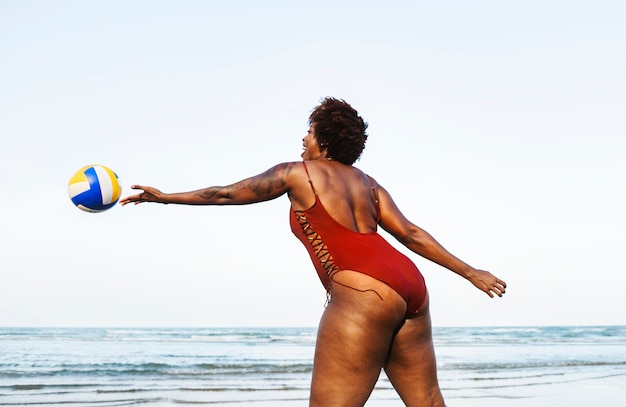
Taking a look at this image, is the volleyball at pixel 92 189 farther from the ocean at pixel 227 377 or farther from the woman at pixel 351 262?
the ocean at pixel 227 377

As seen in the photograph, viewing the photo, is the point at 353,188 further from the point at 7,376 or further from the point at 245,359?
the point at 245,359

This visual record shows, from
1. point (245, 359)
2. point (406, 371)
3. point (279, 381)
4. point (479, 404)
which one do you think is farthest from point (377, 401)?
→ point (245, 359)

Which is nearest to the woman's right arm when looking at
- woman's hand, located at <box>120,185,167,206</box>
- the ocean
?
woman's hand, located at <box>120,185,167,206</box>

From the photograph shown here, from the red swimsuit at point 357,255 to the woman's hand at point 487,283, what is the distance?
1.50 ft

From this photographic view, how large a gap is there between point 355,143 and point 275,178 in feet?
1.52

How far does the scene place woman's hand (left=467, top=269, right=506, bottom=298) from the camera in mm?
3553

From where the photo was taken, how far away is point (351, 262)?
10.3 ft

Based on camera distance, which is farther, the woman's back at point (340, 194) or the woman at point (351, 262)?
the woman's back at point (340, 194)

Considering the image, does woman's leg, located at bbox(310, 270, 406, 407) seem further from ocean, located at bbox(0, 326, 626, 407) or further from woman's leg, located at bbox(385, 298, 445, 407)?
ocean, located at bbox(0, 326, 626, 407)

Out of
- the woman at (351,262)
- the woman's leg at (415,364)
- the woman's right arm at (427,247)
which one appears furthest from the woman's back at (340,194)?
the woman's leg at (415,364)

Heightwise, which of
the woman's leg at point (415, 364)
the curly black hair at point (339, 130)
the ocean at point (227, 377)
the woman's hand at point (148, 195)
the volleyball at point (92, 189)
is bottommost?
the ocean at point (227, 377)

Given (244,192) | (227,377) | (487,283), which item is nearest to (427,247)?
(487,283)

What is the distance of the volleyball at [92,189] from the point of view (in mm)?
4680

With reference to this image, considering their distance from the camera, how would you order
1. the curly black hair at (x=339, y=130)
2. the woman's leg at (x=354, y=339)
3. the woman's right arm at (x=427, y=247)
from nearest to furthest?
the woman's leg at (x=354, y=339) < the curly black hair at (x=339, y=130) < the woman's right arm at (x=427, y=247)
